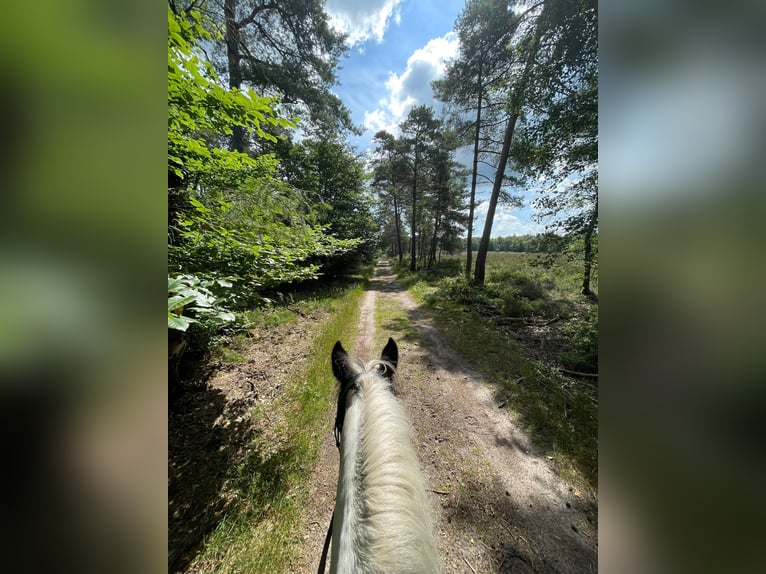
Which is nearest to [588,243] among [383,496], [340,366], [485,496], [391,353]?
[485,496]

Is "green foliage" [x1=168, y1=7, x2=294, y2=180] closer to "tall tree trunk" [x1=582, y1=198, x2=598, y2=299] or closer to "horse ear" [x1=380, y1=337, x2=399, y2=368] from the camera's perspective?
"horse ear" [x1=380, y1=337, x2=399, y2=368]

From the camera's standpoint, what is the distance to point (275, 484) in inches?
101

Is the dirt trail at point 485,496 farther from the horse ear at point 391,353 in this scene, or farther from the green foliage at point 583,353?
the green foliage at point 583,353

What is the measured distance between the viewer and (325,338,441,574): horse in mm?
1030

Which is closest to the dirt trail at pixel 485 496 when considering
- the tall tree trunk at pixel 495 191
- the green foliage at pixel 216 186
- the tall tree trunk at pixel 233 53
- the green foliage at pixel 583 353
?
the green foliage at pixel 583 353

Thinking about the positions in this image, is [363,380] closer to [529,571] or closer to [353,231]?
[529,571]

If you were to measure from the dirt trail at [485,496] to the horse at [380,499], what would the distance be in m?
1.41

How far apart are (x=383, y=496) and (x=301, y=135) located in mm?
8944

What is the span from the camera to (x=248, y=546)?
2.05 m

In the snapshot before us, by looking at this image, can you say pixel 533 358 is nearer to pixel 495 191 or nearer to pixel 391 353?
pixel 391 353

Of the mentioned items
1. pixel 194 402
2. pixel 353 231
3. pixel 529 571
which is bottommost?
pixel 529 571

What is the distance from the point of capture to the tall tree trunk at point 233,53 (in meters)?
5.69
